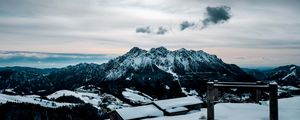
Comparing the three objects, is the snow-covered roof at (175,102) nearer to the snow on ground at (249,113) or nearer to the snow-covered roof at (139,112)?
the snow-covered roof at (139,112)

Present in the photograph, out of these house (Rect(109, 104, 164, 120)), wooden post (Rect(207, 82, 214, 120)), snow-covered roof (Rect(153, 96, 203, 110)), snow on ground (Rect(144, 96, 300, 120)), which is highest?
wooden post (Rect(207, 82, 214, 120))

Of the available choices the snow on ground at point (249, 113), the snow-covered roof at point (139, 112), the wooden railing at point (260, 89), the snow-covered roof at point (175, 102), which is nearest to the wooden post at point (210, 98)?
the wooden railing at point (260, 89)

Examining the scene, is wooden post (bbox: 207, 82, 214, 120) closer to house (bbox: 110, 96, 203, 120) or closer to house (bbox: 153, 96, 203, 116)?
house (bbox: 110, 96, 203, 120)

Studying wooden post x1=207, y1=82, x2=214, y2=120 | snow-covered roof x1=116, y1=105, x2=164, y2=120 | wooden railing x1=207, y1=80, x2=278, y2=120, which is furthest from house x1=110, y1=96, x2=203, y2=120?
wooden railing x1=207, y1=80, x2=278, y2=120

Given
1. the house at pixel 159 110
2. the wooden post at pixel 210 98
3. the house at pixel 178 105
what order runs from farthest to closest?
the house at pixel 178 105, the house at pixel 159 110, the wooden post at pixel 210 98

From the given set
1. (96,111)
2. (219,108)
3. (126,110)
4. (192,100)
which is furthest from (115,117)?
(96,111)

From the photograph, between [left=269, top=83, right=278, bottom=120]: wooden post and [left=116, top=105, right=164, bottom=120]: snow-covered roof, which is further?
[left=116, top=105, right=164, bottom=120]: snow-covered roof

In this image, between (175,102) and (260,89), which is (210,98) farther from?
(175,102)

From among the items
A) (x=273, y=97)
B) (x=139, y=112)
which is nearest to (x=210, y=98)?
(x=273, y=97)
